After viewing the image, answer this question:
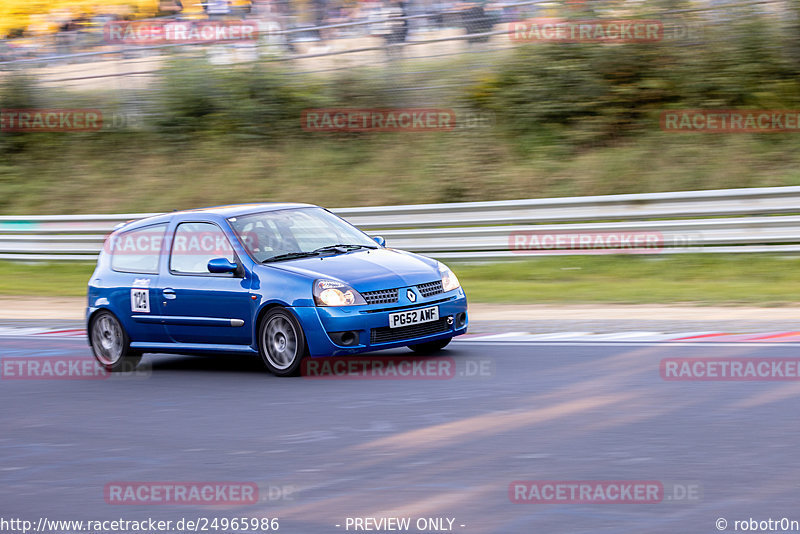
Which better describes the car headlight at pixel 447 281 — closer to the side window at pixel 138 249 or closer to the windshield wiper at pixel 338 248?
the windshield wiper at pixel 338 248

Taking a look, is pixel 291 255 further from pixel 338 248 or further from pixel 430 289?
pixel 430 289

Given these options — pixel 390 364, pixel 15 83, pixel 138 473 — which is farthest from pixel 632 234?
pixel 15 83

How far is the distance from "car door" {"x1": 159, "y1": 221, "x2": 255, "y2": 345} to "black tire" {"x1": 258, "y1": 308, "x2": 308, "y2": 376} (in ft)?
0.49

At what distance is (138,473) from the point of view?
6.30m

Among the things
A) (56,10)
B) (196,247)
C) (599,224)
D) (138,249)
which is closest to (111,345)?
(138,249)

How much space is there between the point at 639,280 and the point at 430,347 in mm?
5688

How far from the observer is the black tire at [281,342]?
29.8 feet

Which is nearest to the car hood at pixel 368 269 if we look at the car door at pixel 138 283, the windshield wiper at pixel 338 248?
the windshield wiper at pixel 338 248

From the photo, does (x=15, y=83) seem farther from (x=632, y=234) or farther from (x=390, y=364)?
(x=390, y=364)

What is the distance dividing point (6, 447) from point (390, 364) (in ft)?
11.3

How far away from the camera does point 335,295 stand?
902 cm

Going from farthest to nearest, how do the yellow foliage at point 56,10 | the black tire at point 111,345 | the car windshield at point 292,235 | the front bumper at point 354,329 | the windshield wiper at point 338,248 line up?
the yellow foliage at point 56,10, the black tire at point 111,345, the windshield wiper at point 338,248, the car windshield at point 292,235, the front bumper at point 354,329

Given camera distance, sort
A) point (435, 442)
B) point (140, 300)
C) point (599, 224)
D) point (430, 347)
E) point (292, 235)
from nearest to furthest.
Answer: point (435, 442)
point (292, 235)
point (430, 347)
point (140, 300)
point (599, 224)

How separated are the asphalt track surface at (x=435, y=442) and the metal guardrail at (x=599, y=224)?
238 inches
